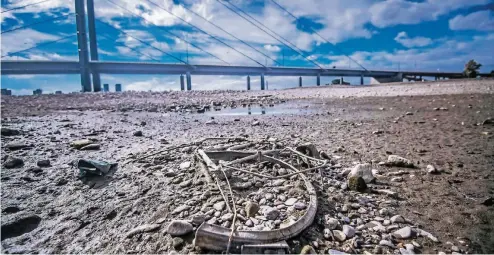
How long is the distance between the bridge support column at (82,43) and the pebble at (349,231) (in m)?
39.4

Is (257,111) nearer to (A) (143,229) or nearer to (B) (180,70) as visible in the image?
(A) (143,229)

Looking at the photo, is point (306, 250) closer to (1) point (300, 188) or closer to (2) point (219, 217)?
(2) point (219, 217)

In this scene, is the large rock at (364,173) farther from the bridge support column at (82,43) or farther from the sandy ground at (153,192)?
the bridge support column at (82,43)

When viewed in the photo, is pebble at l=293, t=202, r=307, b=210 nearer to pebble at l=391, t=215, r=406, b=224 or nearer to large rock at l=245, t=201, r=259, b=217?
large rock at l=245, t=201, r=259, b=217

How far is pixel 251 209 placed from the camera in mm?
1791

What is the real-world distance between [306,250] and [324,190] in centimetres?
92

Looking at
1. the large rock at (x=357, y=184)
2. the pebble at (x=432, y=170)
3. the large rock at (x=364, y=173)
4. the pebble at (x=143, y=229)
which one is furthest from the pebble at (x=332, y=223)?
the pebble at (x=432, y=170)

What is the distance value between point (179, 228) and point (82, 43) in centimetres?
4224

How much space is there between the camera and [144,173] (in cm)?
286

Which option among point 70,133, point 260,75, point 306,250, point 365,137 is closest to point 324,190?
point 306,250

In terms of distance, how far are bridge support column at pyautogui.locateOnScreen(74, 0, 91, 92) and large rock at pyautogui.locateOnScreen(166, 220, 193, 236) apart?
38.8 m

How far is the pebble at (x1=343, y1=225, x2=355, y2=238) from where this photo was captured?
1637mm

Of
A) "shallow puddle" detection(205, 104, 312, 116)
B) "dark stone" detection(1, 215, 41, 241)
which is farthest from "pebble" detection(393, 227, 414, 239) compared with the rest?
"shallow puddle" detection(205, 104, 312, 116)

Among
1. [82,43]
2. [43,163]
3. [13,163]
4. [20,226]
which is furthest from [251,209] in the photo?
[82,43]
